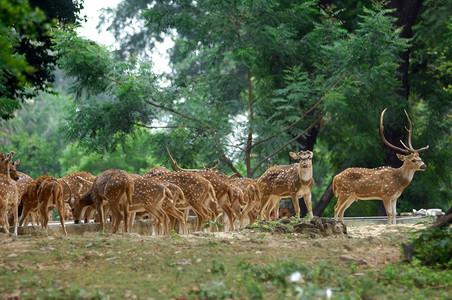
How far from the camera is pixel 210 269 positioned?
25.6ft

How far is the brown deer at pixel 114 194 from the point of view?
11.6 meters

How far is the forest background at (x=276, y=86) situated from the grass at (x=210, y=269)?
886 cm

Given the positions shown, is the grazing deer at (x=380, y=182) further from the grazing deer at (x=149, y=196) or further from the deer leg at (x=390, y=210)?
the grazing deer at (x=149, y=196)

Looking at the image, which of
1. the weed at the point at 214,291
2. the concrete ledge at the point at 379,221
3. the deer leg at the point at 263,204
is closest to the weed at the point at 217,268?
the weed at the point at 214,291

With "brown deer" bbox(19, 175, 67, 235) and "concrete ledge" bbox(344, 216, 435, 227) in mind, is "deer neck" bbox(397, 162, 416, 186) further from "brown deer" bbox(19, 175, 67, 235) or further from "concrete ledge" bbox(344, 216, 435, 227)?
"brown deer" bbox(19, 175, 67, 235)

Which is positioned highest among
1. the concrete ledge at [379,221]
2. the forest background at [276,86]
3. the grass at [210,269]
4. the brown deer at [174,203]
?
the forest background at [276,86]

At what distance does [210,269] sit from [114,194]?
4.26m

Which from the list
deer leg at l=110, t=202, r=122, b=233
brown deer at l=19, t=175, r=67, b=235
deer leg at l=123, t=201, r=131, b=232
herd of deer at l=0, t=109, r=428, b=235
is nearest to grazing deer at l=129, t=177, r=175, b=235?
herd of deer at l=0, t=109, r=428, b=235

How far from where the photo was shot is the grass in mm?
6883

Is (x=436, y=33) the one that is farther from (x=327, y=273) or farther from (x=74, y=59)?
(x=327, y=273)

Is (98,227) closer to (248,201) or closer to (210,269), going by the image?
(248,201)

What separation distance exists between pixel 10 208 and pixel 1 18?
7045 mm

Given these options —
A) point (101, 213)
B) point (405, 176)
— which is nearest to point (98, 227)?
point (101, 213)

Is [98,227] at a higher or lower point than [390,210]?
lower
